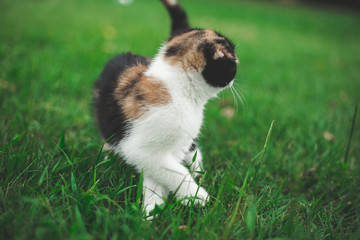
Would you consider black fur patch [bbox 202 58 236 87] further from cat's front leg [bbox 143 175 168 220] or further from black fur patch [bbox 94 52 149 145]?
cat's front leg [bbox 143 175 168 220]

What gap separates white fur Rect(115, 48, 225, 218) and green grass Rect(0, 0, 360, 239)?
0.29ft

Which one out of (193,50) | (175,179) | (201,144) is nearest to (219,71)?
(193,50)

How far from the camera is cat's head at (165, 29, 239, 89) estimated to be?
3.86 feet

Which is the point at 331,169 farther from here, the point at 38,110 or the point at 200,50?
the point at 38,110

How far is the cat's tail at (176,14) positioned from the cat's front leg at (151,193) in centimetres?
109

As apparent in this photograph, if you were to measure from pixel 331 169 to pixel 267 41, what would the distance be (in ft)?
16.8

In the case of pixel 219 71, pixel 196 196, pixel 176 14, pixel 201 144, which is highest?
pixel 176 14

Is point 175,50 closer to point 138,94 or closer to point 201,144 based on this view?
point 138,94

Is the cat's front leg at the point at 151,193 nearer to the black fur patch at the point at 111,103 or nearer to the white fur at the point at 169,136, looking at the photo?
the white fur at the point at 169,136

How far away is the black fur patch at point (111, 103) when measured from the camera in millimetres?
1381

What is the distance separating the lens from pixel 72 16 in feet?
17.5

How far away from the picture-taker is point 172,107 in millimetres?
1179

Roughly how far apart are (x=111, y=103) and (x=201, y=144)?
799mm

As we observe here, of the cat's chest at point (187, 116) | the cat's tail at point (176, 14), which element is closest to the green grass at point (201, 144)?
the cat's chest at point (187, 116)
